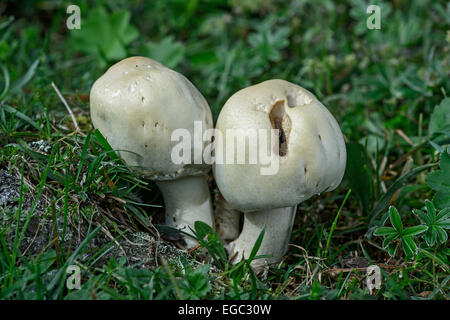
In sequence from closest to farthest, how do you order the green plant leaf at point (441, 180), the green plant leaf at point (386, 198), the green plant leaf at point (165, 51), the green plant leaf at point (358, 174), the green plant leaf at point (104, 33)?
the green plant leaf at point (441, 180) → the green plant leaf at point (386, 198) → the green plant leaf at point (358, 174) → the green plant leaf at point (165, 51) → the green plant leaf at point (104, 33)

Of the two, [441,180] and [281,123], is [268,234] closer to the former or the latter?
[281,123]

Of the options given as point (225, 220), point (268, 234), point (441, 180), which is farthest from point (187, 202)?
point (441, 180)

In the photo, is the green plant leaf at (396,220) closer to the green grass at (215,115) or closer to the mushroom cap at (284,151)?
the green grass at (215,115)

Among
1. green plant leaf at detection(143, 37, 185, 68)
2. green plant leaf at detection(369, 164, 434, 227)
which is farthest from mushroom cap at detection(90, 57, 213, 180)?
green plant leaf at detection(143, 37, 185, 68)

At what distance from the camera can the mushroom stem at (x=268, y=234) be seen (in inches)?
86.0

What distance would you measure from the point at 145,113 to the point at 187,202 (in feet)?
1.91

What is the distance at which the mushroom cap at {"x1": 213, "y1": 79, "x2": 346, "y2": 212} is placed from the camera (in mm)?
1848

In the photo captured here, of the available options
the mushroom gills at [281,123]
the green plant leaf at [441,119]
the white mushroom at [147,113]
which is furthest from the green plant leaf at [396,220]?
the white mushroom at [147,113]

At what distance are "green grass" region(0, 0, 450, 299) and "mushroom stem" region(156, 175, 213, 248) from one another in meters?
0.10

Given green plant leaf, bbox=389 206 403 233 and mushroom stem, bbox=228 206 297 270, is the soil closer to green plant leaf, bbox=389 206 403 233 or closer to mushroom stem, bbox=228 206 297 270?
mushroom stem, bbox=228 206 297 270

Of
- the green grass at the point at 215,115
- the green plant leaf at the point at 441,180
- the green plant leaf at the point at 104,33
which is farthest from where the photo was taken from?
the green plant leaf at the point at 104,33

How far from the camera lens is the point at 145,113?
1906mm
